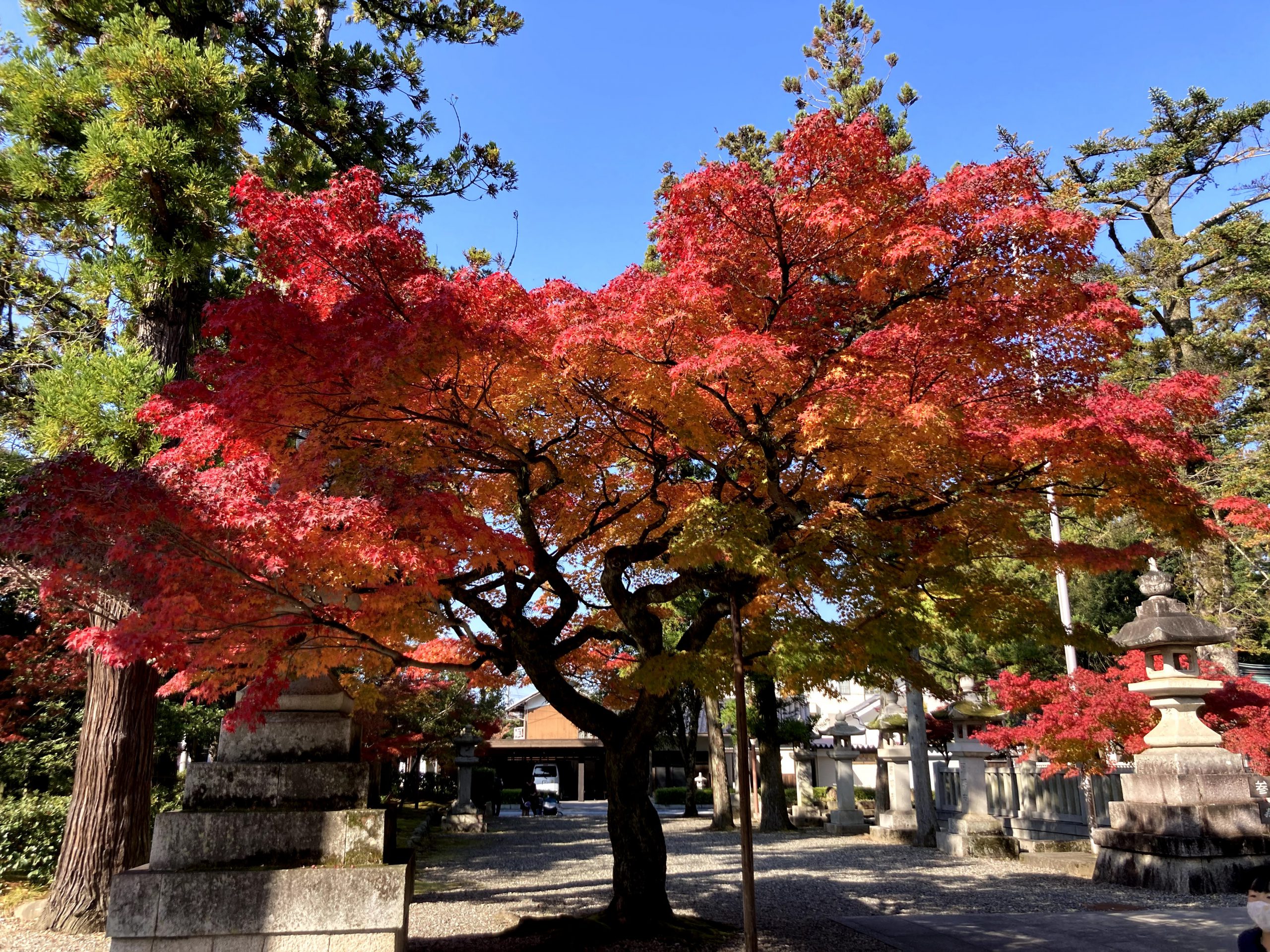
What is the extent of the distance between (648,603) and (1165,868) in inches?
324

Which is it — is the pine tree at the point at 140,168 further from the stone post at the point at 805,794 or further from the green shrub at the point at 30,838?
the stone post at the point at 805,794

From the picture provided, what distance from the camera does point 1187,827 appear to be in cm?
1108

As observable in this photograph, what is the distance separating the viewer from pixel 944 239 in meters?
5.96

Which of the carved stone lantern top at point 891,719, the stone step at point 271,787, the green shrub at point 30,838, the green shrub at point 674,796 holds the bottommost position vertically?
the green shrub at point 674,796

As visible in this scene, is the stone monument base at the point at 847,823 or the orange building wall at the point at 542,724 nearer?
the stone monument base at the point at 847,823

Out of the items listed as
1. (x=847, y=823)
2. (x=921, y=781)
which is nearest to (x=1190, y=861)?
(x=921, y=781)

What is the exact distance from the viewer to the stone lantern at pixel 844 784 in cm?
2197

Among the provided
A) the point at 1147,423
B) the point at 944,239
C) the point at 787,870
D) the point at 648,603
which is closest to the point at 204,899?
the point at 648,603

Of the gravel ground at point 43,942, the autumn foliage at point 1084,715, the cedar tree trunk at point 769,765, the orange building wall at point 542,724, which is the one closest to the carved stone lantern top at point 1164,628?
the autumn foliage at point 1084,715

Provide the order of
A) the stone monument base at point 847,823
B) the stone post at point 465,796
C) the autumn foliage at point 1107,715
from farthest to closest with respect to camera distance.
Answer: the stone post at point 465,796
the stone monument base at point 847,823
the autumn foliage at point 1107,715

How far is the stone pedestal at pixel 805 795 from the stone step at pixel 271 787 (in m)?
21.5

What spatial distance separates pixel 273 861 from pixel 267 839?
17 cm

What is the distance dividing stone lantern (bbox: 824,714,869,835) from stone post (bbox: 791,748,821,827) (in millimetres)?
1490

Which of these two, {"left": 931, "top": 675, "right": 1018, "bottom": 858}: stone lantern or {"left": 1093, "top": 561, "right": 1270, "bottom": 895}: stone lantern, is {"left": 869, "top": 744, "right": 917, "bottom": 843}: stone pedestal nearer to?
{"left": 931, "top": 675, "right": 1018, "bottom": 858}: stone lantern
